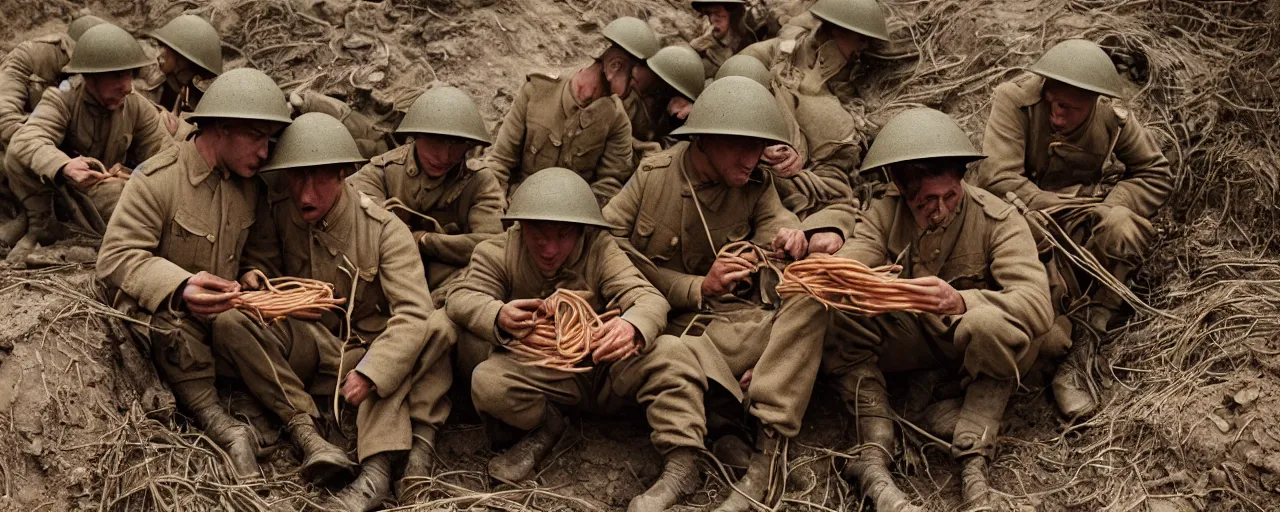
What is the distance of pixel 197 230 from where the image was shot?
661 centimetres

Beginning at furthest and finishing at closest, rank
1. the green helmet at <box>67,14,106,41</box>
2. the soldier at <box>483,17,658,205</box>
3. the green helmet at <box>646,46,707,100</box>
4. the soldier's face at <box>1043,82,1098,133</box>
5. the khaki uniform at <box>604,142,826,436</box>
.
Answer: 1. the green helmet at <box>67,14,106,41</box>
2. the green helmet at <box>646,46,707,100</box>
3. the soldier at <box>483,17,658,205</box>
4. the soldier's face at <box>1043,82,1098,133</box>
5. the khaki uniform at <box>604,142,826,436</box>

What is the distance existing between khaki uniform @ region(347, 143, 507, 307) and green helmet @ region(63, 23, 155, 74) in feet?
5.83

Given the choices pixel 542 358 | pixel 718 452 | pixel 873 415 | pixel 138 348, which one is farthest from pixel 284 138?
pixel 873 415

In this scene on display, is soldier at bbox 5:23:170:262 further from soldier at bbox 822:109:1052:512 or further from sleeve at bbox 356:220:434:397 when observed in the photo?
soldier at bbox 822:109:1052:512

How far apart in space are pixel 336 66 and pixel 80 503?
4713 mm

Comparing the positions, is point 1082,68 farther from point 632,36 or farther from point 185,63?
point 185,63

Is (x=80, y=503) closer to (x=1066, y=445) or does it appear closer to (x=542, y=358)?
(x=542, y=358)

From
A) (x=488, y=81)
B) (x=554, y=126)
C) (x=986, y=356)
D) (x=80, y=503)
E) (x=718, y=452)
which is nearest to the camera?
(x=80, y=503)

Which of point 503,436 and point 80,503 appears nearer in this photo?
point 80,503

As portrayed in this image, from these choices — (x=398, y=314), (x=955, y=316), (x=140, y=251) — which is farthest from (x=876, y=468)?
(x=140, y=251)

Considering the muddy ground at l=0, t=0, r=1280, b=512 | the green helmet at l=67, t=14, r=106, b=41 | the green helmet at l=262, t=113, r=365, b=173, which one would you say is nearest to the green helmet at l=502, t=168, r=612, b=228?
the green helmet at l=262, t=113, r=365, b=173

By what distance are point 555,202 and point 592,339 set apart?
66cm

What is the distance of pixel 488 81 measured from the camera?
979 centimetres

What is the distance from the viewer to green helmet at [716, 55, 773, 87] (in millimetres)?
8742
